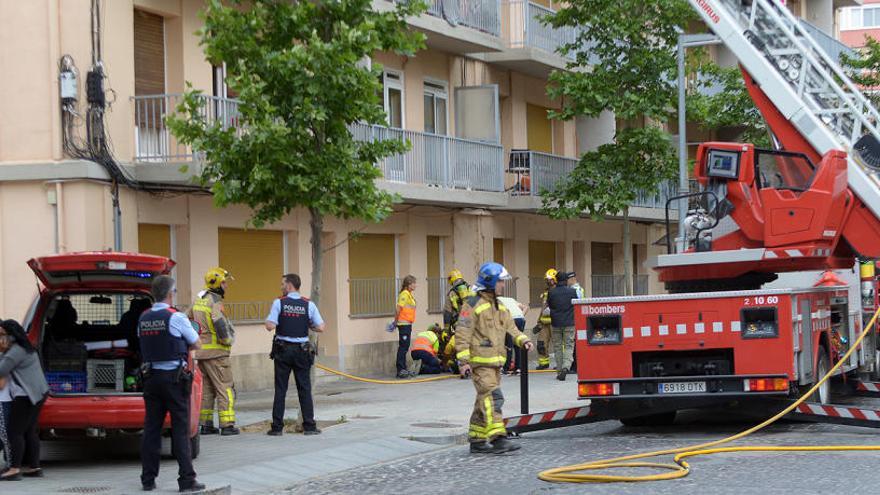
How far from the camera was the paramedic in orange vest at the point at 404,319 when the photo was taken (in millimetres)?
25125

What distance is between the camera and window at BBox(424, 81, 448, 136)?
28781 mm

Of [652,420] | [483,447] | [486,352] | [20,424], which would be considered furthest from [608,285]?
[20,424]

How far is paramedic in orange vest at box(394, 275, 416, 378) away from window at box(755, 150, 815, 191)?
10102 mm

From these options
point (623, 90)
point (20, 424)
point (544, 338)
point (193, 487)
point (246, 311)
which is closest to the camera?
point (193, 487)

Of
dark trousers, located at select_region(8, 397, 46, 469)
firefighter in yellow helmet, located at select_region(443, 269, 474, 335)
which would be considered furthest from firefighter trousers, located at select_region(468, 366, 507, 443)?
firefighter in yellow helmet, located at select_region(443, 269, 474, 335)

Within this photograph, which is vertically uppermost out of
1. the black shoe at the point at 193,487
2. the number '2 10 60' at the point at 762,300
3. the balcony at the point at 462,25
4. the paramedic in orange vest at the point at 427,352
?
the balcony at the point at 462,25

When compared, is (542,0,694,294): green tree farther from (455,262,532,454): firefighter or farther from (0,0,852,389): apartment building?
(455,262,532,454): firefighter

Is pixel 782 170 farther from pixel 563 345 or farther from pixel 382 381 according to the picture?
pixel 382 381

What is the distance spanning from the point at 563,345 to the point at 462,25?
295 inches

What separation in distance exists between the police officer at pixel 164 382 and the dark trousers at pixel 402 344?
43.8 ft

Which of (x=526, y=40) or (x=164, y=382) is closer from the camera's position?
(x=164, y=382)

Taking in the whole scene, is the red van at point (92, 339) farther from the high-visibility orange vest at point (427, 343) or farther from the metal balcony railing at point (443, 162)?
the high-visibility orange vest at point (427, 343)

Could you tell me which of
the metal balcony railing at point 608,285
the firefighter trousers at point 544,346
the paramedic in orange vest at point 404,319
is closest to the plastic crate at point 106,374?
the paramedic in orange vest at point 404,319

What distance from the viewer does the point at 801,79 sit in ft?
56.7
